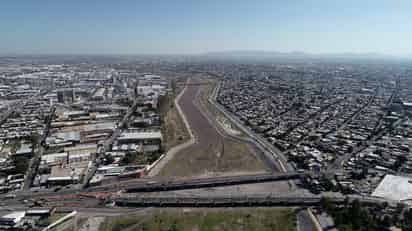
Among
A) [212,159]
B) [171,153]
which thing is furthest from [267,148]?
[171,153]

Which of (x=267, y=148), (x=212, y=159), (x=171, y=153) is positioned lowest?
(x=212, y=159)

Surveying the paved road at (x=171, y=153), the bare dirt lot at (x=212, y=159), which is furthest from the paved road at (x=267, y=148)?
the paved road at (x=171, y=153)

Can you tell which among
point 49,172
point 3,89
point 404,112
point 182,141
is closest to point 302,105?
point 404,112

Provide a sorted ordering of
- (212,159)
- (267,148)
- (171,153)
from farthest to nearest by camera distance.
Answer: (267,148) → (171,153) → (212,159)

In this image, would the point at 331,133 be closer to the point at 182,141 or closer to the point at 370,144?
the point at 370,144

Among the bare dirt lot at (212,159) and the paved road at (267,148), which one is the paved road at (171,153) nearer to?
the bare dirt lot at (212,159)

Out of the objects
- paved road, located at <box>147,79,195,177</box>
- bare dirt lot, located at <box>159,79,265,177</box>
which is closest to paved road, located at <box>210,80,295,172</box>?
bare dirt lot, located at <box>159,79,265,177</box>

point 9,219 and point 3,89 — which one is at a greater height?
point 3,89

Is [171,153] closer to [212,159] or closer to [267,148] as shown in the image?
[212,159]

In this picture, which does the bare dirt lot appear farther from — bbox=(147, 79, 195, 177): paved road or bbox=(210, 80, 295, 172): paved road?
bbox=(210, 80, 295, 172): paved road
